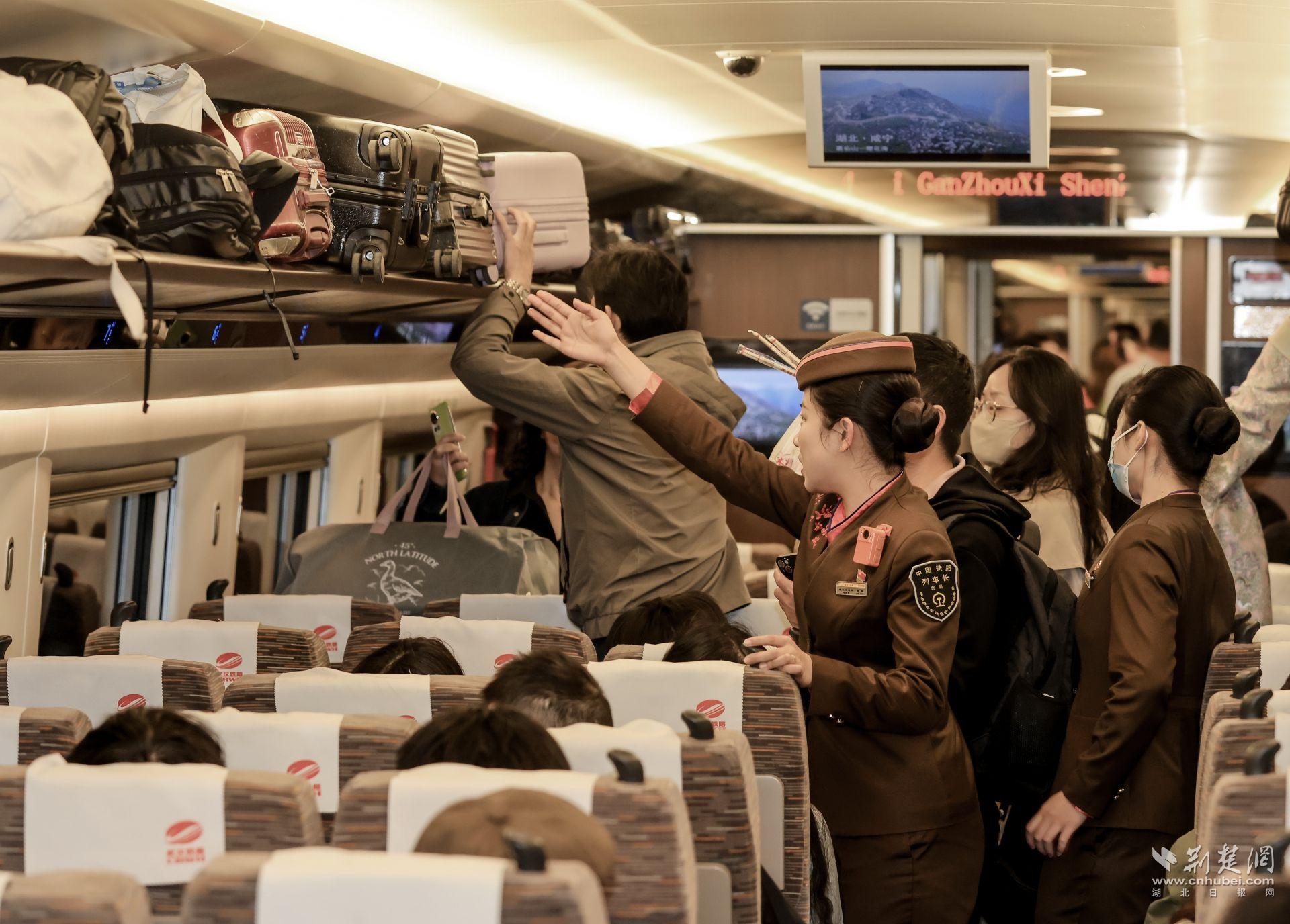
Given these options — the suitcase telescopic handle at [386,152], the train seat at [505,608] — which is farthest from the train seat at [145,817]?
the suitcase telescopic handle at [386,152]

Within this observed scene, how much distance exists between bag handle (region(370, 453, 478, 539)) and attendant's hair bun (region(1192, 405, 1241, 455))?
2449 mm

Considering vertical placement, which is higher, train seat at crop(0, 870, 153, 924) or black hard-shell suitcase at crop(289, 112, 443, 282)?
black hard-shell suitcase at crop(289, 112, 443, 282)

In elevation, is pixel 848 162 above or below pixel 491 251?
above

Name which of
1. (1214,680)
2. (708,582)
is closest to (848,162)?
(708,582)

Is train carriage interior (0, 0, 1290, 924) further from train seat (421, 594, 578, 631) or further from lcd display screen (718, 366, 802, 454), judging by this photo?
lcd display screen (718, 366, 802, 454)

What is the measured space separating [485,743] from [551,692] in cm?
43

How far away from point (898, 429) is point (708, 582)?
155 centimetres

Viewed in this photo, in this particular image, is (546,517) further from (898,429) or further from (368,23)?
(898,429)

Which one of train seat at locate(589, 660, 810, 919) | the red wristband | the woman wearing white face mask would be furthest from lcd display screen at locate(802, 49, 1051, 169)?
train seat at locate(589, 660, 810, 919)

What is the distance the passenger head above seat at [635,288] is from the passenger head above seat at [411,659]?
1396mm

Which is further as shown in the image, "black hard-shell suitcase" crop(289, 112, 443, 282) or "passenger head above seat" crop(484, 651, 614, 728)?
"black hard-shell suitcase" crop(289, 112, 443, 282)

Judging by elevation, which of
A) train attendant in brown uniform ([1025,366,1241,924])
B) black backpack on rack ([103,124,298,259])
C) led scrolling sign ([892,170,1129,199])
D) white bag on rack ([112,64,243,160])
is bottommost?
train attendant in brown uniform ([1025,366,1241,924])

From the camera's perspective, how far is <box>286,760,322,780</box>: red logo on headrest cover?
93.4 inches

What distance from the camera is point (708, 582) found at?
14.8 ft
